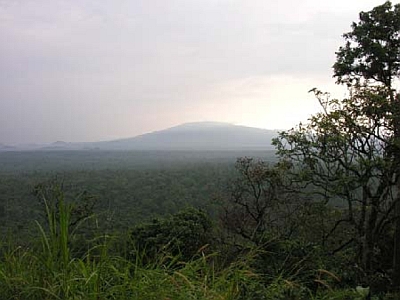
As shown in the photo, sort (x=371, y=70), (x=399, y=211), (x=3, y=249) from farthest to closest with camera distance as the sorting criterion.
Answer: (x=371, y=70) → (x=399, y=211) → (x=3, y=249)

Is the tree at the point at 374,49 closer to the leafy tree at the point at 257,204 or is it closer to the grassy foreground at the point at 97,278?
the leafy tree at the point at 257,204

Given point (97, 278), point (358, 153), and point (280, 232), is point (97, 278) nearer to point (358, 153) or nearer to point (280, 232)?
point (358, 153)

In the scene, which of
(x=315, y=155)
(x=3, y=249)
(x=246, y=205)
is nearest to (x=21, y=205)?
(x=246, y=205)

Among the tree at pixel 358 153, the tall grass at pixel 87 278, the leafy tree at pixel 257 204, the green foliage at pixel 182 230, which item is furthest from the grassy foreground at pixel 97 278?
the green foliage at pixel 182 230

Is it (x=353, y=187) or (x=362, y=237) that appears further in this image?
(x=362, y=237)

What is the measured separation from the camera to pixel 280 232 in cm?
828

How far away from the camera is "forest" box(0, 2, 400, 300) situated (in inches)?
70.9

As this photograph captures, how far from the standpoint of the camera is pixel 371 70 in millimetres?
7543

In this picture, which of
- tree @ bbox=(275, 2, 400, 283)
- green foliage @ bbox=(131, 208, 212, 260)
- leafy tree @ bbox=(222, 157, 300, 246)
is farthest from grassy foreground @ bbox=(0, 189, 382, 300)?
green foliage @ bbox=(131, 208, 212, 260)

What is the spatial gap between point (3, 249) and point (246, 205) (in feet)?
23.5

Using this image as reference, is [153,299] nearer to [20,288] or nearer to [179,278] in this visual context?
[179,278]

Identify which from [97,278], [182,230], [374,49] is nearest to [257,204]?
[182,230]

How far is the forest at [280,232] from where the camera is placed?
1802mm

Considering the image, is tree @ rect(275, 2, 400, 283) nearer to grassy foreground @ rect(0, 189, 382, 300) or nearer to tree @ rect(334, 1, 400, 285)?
tree @ rect(334, 1, 400, 285)
